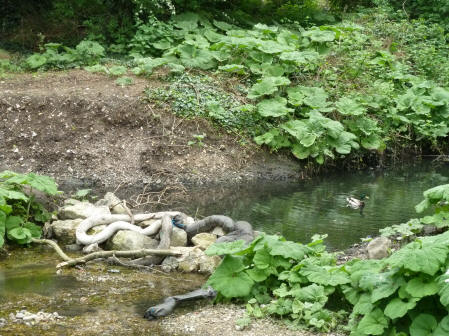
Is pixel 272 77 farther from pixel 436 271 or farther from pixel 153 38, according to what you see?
pixel 436 271

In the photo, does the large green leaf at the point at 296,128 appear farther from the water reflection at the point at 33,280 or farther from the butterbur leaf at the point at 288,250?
the butterbur leaf at the point at 288,250

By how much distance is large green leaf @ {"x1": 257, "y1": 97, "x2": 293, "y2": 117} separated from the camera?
44.1 feet

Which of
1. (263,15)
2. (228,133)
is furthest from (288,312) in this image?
(263,15)

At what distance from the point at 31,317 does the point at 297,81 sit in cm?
988

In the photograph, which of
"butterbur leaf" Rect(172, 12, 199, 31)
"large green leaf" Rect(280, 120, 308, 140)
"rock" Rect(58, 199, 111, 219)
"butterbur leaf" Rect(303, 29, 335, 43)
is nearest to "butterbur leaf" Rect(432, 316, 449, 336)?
"rock" Rect(58, 199, 111, 219)

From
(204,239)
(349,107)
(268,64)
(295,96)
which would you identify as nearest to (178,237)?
(204,239)

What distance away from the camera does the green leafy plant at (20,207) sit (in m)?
8.21

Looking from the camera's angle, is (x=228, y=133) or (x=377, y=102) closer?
(x=228, y=133)

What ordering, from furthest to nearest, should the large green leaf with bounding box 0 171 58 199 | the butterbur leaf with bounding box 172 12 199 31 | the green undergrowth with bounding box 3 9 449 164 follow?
the butterbur leaf with bounding box 172 12 199 31, the green undergrowth with bounding box 3 9 449 164, the large green leaf with bounding box 0 171 58 199

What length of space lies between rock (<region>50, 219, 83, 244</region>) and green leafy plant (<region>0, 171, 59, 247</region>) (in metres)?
0.18

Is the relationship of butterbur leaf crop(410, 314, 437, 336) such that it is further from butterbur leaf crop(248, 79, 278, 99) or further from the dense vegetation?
butterbur leaf crop(248, 79, 278, 99)

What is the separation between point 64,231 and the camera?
8.95 metres

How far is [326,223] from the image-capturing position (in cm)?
1002

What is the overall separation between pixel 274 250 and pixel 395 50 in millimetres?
12236
